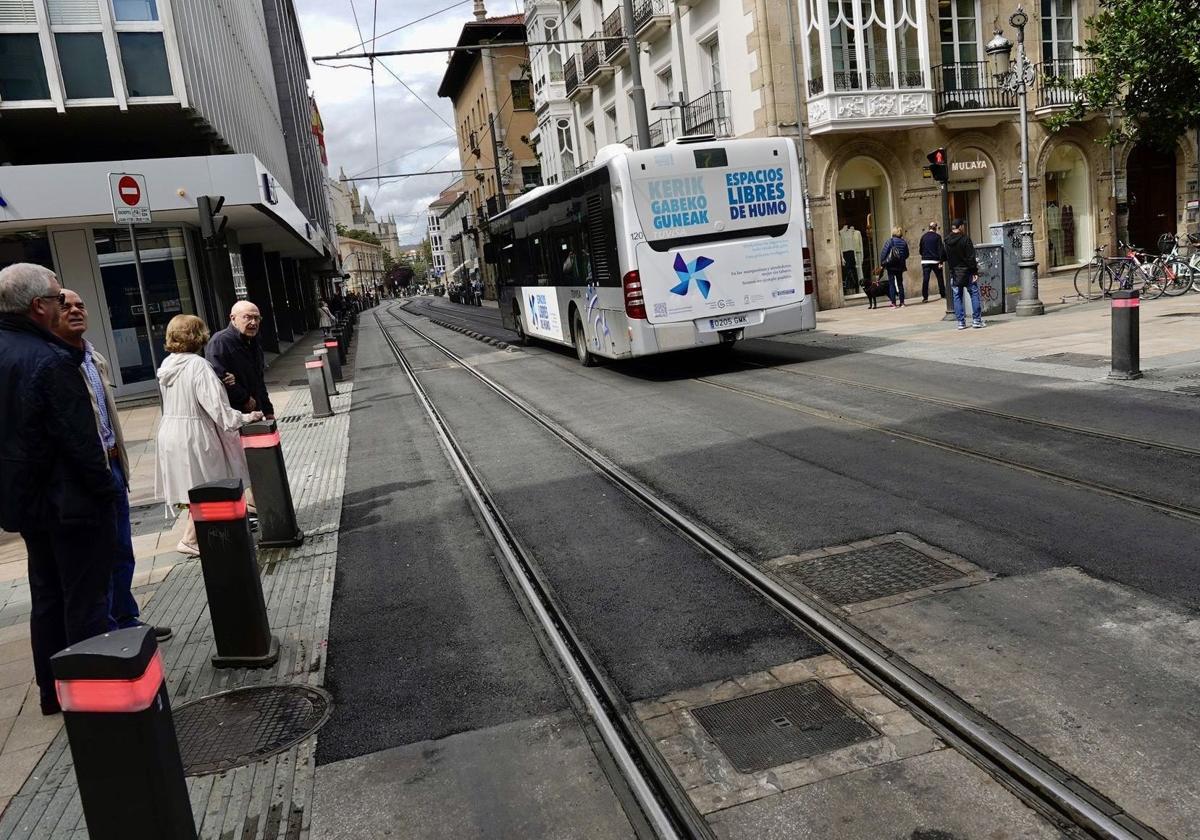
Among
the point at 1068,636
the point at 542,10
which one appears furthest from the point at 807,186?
the point at 542,10

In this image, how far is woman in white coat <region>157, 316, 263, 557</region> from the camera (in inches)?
257

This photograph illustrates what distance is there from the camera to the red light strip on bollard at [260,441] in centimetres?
667

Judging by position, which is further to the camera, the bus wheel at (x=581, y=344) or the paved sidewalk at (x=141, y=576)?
the bus wheel at (x=581, y=344)

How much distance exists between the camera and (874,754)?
324 cm

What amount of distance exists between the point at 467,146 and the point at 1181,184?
5311 cm

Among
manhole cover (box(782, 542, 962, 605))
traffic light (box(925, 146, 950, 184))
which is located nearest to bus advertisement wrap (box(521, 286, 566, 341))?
traffic light (box(925, 146, 950, 184))

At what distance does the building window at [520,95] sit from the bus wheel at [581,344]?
45858 millimetres

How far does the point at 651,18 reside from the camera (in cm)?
2748

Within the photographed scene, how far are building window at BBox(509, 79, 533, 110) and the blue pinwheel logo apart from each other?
161ft

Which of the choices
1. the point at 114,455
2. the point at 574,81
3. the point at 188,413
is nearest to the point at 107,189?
the point at 188,413

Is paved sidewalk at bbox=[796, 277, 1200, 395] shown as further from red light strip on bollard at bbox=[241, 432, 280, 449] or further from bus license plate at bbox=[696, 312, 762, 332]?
red light strip on bollard at bbox=[241, 432, 280, 449]

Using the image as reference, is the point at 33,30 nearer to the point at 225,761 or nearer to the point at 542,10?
the point at 225,761

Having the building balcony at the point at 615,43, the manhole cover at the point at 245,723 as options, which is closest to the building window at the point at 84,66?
the manhole cover at the point at 245,723

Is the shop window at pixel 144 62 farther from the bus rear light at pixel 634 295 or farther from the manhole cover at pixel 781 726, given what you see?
the manhole cover at pixel 781 726
